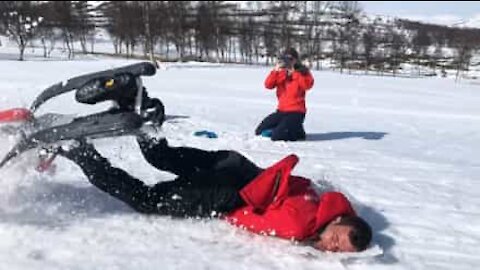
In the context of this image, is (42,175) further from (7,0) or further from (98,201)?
(7,0)

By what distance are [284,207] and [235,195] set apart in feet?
1.31

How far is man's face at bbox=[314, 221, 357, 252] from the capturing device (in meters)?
3.57

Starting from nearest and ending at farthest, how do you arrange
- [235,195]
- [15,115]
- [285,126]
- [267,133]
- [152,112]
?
[152,112] → [15,115] → [235,195] → [285,126] → [267,133]

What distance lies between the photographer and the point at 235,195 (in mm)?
4055

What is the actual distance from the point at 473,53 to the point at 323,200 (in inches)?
345

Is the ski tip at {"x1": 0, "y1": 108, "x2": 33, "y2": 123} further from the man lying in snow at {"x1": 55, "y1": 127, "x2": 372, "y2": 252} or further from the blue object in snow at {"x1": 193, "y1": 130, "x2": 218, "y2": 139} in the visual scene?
the blue object in snow at {"x1": 193, "y1": 130, "x2": 218, "y2": 139}

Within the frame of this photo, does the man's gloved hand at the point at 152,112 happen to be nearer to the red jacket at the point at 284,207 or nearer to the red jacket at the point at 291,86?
the red jacket at the point at 284,207

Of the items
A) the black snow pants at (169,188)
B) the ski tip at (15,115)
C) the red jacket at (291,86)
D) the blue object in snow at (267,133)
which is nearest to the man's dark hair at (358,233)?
the black snow pants at (169,188)

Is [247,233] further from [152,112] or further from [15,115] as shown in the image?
[15,115]

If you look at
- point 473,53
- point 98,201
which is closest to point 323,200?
point 98,201

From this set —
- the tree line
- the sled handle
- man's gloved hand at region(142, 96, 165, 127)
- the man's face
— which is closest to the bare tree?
the tree line

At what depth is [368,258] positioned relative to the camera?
361 centimetres

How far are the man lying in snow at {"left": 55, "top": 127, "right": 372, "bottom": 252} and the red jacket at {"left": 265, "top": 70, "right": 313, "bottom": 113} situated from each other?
168 inches

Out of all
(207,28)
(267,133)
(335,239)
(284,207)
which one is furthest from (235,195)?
(207,28)
